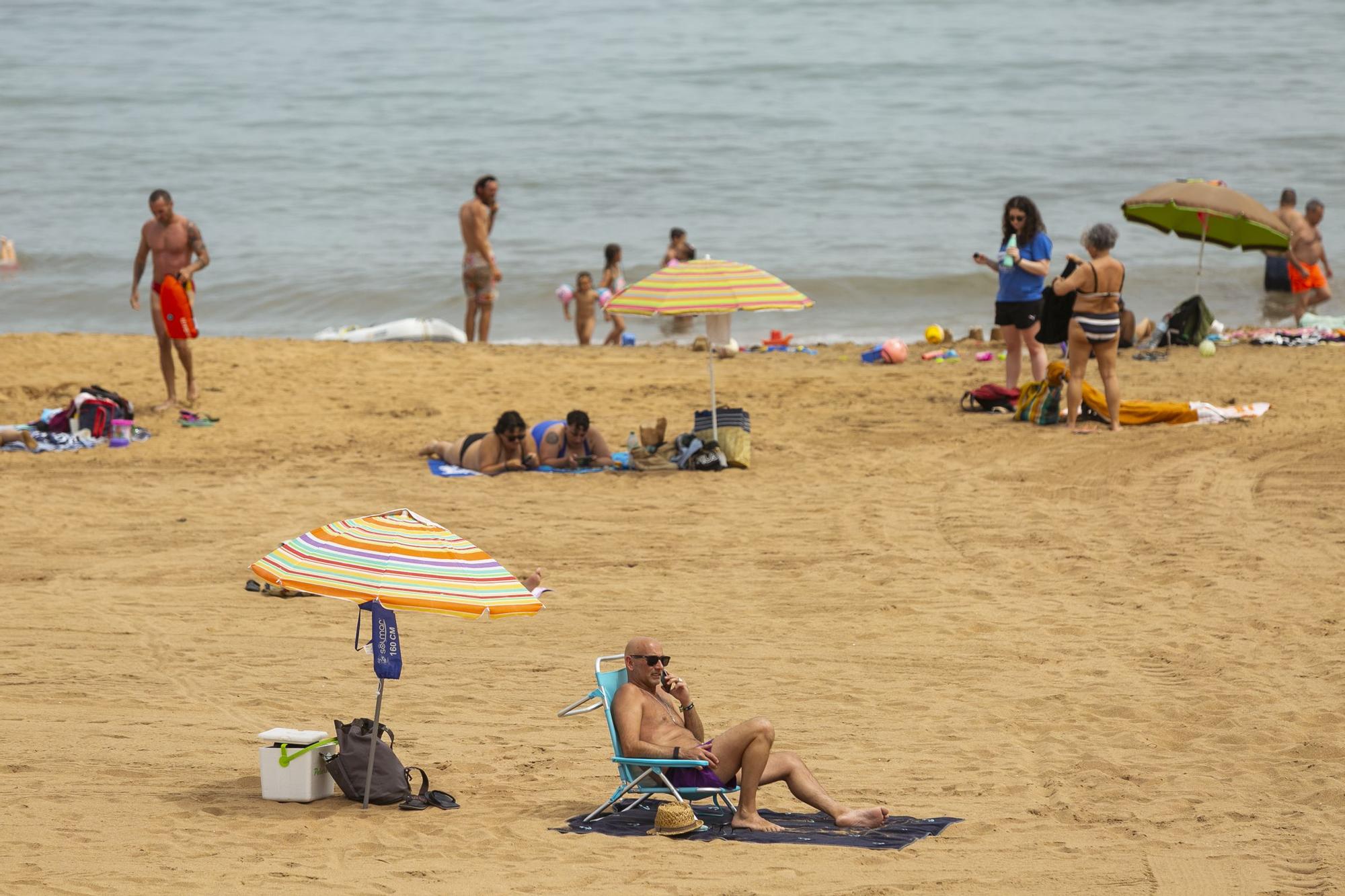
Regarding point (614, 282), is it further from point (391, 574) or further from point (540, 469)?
point (391, 574)

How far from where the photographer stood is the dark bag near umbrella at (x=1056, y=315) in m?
11.9

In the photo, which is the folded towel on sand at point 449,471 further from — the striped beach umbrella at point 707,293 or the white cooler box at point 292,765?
the white cooler box at point 292,765

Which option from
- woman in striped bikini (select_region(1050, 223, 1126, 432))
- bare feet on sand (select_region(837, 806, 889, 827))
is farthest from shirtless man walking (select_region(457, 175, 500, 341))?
bare feet on sand (select_region(837, 806, 889, 827))

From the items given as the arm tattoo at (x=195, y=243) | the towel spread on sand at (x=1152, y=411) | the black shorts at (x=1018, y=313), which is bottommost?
the towel spread on sand at (x=1152, y=411)

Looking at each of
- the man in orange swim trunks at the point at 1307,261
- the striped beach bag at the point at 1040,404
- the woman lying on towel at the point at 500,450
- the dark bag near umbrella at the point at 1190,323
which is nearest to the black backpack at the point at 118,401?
the woman lying on towel at the point at 500,450

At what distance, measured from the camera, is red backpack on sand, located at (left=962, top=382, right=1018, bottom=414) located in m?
12.7

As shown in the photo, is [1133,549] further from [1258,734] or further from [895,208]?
[895,208]

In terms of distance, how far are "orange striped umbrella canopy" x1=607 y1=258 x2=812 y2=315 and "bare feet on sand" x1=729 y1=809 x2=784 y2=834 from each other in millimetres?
5557

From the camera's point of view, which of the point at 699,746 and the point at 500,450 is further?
the point at 500,450

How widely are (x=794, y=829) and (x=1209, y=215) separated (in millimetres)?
10945

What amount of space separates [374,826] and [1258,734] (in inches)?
142

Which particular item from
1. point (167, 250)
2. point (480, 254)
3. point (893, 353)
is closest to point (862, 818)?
point (167, 250)

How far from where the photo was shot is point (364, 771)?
5574 millimetres

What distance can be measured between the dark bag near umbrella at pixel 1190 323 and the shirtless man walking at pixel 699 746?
35.5 ft
